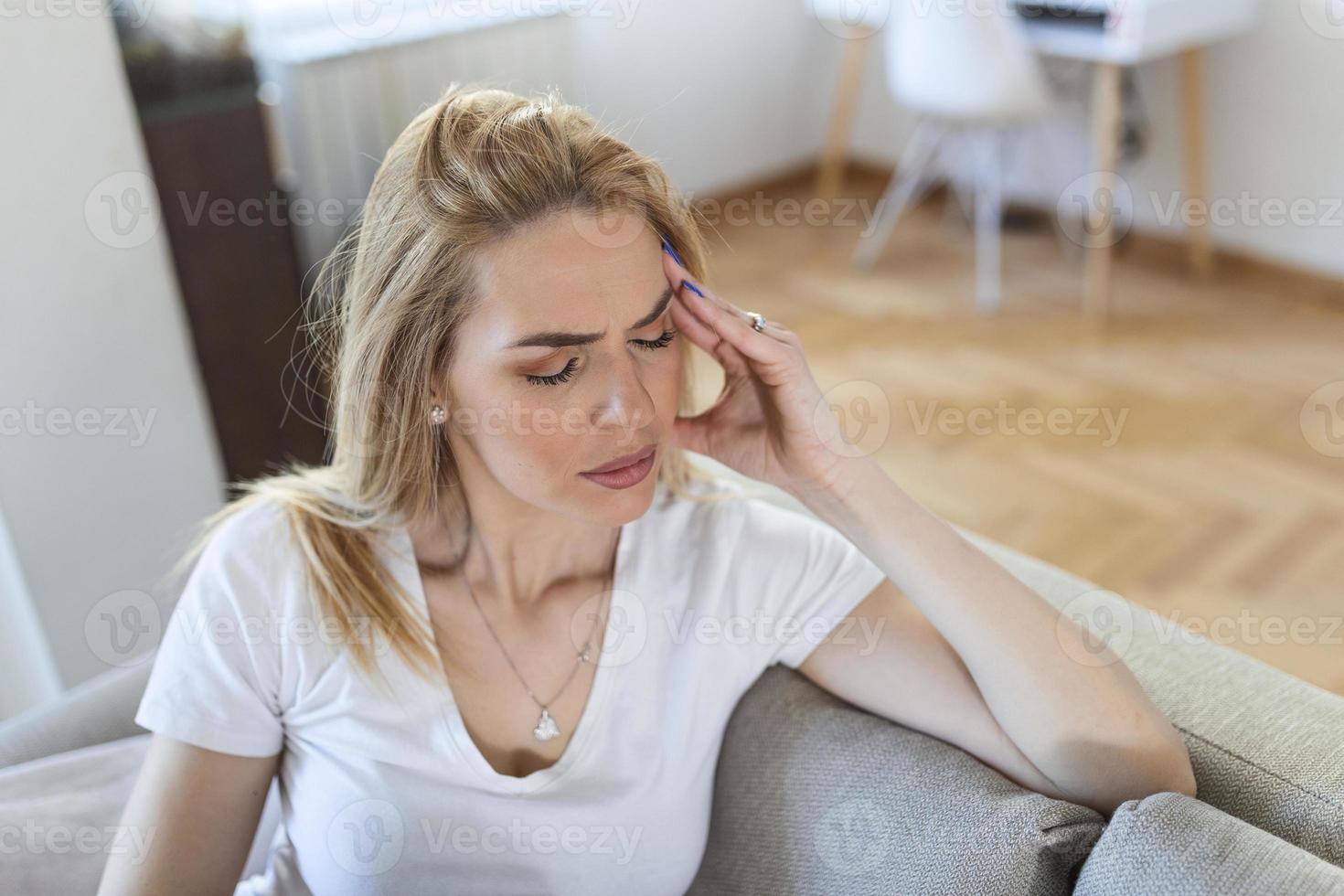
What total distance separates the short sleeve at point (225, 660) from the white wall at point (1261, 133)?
10.1ft

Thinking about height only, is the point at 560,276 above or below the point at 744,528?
above

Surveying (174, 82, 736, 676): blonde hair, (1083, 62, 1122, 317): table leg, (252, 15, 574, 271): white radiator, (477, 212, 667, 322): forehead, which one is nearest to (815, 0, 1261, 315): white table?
(1083, 62, 1122, 317): table leg

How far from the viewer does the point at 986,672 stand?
3.38 feet

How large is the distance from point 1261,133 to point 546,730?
3.01m

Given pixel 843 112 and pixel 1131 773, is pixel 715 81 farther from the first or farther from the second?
pixel 1131 773

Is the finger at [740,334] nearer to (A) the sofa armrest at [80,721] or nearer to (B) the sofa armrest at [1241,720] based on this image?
(B) the sofa armrest at [1241,720]

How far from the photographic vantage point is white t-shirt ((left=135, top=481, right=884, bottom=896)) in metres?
1.06

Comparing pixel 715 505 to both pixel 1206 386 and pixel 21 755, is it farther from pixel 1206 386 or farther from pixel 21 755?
pixel 1206 386

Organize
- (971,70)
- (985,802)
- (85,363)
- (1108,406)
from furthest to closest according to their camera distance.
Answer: (971,70) → (1108,406) → (85,363) → (985,802)

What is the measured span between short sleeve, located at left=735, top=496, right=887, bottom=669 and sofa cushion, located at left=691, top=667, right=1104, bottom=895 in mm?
45

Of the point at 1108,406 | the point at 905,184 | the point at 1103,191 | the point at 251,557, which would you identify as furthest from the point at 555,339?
the point at 905,184

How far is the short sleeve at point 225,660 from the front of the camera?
1040 millimetres

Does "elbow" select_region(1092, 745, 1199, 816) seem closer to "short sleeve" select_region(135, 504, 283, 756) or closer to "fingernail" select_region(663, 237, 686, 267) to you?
"fingernail" select_region(663, 237, 686, 267)

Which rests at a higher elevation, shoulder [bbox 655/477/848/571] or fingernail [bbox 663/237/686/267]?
fingernail [bbox 663/237/686/267]
